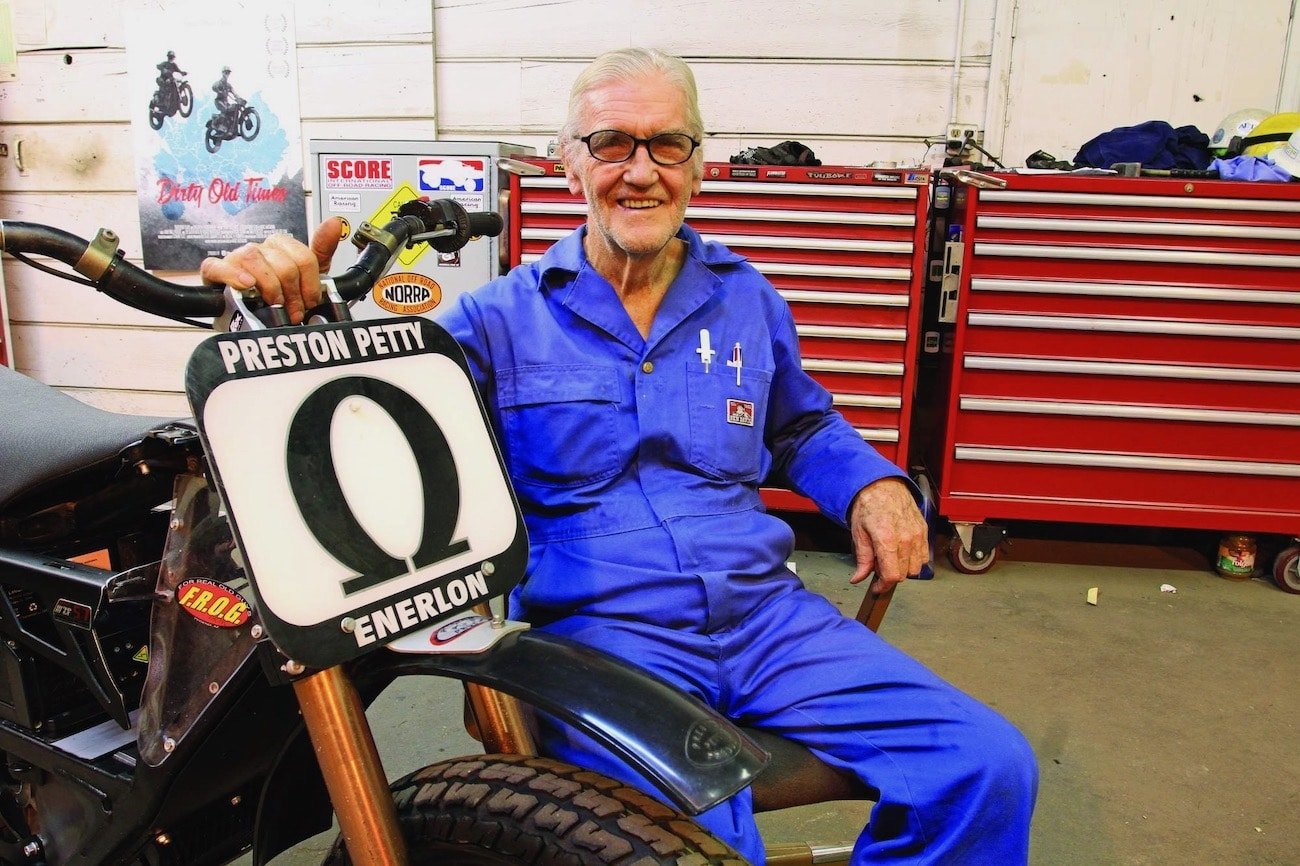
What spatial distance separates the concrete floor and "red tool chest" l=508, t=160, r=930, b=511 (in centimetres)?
62

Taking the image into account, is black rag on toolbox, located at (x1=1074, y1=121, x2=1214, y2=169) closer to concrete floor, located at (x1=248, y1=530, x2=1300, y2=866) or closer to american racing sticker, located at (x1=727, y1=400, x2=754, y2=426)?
concrete floor, located at (x1=248, y1=530, x2=1300, y2=866)

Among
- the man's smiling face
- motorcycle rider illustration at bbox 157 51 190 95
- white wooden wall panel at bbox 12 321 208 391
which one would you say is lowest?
white wooden wall panel at bbox 12 321 208 391

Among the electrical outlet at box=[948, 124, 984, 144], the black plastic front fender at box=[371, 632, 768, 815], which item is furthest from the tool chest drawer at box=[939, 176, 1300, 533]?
the black plastic front fender at box=[371, 632, 768, 815]

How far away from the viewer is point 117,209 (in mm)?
3875

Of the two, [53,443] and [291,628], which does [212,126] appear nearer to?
[53,443]

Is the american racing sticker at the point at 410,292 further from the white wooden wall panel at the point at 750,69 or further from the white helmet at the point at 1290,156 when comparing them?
the white helmet at the point at 1290,156

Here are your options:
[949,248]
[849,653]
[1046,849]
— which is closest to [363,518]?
[849,653]

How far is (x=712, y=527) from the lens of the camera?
116cm

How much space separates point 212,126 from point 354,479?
11.7 feet

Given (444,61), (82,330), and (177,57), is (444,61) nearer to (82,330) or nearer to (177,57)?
(177,57)

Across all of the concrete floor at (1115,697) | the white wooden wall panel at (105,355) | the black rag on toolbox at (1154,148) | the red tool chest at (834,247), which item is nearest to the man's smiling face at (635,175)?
the concrete floor at (1115,697)

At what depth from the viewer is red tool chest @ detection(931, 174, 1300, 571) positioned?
2.67 meters

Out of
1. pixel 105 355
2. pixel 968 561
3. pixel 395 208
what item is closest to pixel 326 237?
pixel 395 208

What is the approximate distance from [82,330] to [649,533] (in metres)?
3.94
